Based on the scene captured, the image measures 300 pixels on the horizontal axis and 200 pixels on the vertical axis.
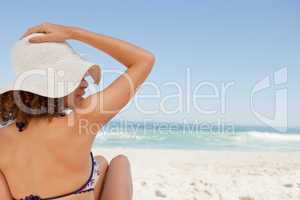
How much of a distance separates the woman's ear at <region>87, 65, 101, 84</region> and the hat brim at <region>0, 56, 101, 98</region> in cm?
7

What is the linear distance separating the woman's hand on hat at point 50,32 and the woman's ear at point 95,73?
0.51 ft

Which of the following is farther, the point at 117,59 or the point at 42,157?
the point at 117,59

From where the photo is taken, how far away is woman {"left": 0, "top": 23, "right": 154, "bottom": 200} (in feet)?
4.86

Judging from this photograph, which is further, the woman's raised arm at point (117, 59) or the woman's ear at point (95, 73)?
the woman's ear at point (95, 73)

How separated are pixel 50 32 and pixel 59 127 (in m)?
0.38

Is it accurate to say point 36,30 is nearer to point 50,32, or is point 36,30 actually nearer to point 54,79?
point 50,32

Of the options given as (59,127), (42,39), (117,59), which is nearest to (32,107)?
(59,127)

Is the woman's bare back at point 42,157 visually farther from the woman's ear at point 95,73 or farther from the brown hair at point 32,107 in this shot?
the woman's ear at point 95,73

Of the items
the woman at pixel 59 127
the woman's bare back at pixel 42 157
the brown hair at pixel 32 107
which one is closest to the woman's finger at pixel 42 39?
the woman at pixel 59 127

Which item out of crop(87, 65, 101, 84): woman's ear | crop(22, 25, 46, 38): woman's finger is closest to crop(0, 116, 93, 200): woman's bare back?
crop(87, 65, 101, 84): woman's ear

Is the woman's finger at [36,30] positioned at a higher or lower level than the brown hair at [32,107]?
higher

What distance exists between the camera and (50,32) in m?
1.57

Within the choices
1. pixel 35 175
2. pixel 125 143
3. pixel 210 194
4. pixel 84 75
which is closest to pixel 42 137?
pixel 35 175

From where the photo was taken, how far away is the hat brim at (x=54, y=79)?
4.82ft
